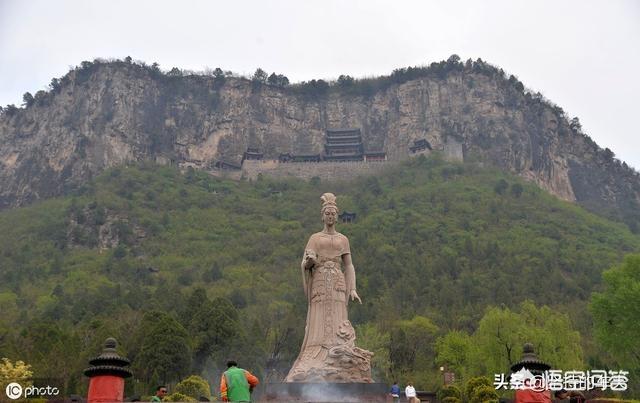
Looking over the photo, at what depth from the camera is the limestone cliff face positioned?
358 ft

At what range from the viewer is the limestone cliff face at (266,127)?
109000 mm

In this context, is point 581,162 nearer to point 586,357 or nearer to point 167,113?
point 167,113

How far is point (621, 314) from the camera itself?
91.6 feet

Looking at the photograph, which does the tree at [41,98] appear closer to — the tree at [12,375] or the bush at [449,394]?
the tree at [12,375]

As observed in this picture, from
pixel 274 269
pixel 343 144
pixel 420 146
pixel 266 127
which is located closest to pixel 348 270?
pixel 274 269

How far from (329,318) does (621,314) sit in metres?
16.9

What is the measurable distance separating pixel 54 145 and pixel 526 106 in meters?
69.2

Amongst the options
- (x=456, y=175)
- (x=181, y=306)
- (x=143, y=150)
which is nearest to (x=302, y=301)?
(x=181, y=306)

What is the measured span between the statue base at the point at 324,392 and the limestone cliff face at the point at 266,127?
94.2 m

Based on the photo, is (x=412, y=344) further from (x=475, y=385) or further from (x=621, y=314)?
(x=475, y=385)

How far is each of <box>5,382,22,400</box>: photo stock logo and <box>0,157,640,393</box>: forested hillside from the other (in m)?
9.55

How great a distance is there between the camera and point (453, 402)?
79.0 ft

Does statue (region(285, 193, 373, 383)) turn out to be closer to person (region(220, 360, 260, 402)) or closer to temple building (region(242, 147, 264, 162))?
person (region(220, 360, 260, 402))

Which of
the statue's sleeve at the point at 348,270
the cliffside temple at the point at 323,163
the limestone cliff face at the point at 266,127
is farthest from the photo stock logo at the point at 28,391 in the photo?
the limestone cliff face at the point at 266,127
